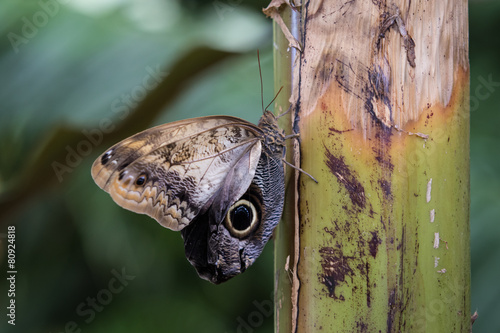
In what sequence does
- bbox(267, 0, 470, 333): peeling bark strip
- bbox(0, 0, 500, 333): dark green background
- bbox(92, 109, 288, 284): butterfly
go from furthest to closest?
bbox(0, 0, 500, 333): dark green background, bbox(92, 109, 288, 284): butterfly, bbox(267, 0, 470, 333): peeling bark strip

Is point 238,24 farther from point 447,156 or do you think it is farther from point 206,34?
point 447,156

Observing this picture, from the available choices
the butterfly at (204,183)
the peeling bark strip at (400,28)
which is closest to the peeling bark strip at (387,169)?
the peeling bark strip at (400,28)

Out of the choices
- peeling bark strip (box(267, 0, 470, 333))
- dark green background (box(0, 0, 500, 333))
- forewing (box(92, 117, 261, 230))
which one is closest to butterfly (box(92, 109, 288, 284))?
forewing (box(92, 117, 261, 230))

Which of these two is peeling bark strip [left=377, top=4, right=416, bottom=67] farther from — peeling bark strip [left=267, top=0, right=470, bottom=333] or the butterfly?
the butterfly

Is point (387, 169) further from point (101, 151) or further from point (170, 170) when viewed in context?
point (101, 151)

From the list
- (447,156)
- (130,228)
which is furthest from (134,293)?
(447,156)

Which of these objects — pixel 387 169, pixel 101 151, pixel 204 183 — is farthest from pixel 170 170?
pixel 101 151
